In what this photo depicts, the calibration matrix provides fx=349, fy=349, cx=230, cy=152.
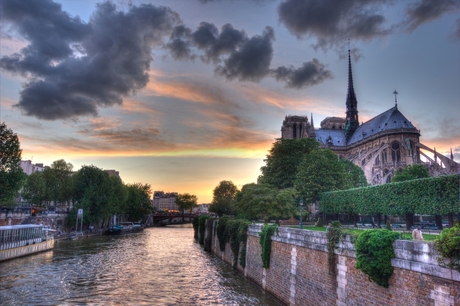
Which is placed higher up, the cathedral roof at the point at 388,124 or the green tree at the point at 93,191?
the cathedral roof at the point at 388,124

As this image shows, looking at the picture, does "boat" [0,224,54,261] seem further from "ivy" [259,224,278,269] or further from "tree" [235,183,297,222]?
"ivy" [259,224,278,269]

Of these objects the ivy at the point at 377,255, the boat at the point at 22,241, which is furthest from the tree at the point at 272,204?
the ivy at the point at 377,255

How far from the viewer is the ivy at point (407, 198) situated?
29556 mm

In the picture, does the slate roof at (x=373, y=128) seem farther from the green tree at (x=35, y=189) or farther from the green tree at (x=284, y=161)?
the green tree at (x=35, y=189)

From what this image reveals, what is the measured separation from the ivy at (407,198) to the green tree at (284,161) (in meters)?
16.1

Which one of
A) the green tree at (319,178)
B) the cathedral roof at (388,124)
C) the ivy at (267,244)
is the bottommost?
the ivy at (267,244)

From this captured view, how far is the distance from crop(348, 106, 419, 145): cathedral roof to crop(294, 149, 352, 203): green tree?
157 feet

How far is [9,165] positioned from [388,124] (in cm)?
9001

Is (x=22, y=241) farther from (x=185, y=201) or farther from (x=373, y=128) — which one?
(x=185, y=201)

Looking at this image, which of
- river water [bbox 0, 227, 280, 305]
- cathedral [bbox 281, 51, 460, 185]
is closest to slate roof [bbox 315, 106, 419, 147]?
cathedral [bbox 281, 51, 460, 185]

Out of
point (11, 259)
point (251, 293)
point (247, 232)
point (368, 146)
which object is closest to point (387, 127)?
point (368, 146)

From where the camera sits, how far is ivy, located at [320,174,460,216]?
29.6 m

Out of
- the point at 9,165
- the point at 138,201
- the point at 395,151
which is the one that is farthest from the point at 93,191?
the point at 395,151

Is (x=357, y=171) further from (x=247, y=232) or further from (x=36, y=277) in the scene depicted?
(x=36, y=277)
